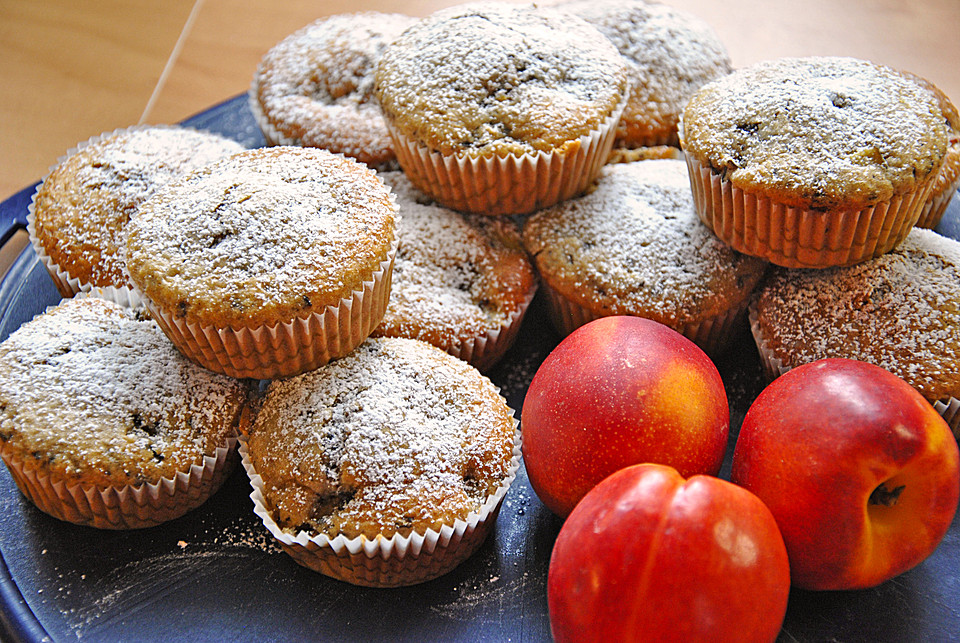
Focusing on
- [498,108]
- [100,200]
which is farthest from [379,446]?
[100,200]

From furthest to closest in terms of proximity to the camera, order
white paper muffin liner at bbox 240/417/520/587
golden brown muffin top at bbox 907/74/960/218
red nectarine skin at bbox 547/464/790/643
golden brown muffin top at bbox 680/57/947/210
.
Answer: golden brown muffin top at bbox 907/74/960/218, golden brown muffin top at bbox 680/57/947/210, white paper muffin liner at bbox 240/417/520/587, red nectarine skin at bbox 547/464/790/643

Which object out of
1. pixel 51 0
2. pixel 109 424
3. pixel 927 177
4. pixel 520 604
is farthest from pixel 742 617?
pixel 51 0

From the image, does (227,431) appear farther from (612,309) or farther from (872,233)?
(872,233)

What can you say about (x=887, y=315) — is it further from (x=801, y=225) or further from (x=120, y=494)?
(x=120, y=494)

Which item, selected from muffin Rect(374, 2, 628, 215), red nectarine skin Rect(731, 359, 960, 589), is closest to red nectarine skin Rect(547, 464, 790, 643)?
red nectarine skin Rect(731, 359, 960, 589)

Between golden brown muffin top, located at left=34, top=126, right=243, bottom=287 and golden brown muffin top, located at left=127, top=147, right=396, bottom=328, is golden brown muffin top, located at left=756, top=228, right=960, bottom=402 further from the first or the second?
golden brown muffin top, located at left=34, top=126, right=243, bottom=287
